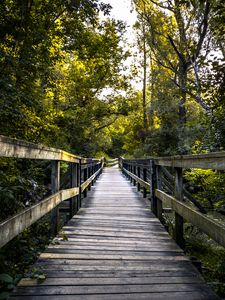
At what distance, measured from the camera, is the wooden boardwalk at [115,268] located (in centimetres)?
243

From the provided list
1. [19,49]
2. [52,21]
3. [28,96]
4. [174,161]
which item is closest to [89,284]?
[174,161]

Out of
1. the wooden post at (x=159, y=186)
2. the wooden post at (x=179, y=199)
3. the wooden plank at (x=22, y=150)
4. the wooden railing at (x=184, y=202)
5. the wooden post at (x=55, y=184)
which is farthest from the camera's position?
the wooden post at (x=159, y=186)

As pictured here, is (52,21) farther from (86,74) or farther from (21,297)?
(86,74)

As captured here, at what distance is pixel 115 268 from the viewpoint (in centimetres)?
302

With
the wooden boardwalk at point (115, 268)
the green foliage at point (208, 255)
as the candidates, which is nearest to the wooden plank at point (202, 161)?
the wooden boardwalk at point (115, 268)

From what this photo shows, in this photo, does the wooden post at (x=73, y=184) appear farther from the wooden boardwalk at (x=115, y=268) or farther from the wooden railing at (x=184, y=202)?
the wooden railing at (x=184, y=202)

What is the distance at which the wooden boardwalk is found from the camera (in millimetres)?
2426

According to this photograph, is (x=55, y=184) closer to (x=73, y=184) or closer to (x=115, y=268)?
(x=115, y=268)

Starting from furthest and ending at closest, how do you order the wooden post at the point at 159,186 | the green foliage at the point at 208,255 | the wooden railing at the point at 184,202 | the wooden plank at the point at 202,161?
1. the wooden post at the point at 159,186
2. the green foliage at the point at 208,255
3. the wooden railing at the point at 184,202
4. the wooden plank at the point at 202,161

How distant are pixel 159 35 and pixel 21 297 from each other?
16.1m

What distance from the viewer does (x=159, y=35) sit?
16250 mm

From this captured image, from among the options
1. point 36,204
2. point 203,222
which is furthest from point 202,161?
point 36,204

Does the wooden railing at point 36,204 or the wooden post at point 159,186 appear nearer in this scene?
the wooden railing at point 36,204

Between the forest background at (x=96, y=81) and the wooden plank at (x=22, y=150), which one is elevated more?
the forest background at (x=96, y=81)
